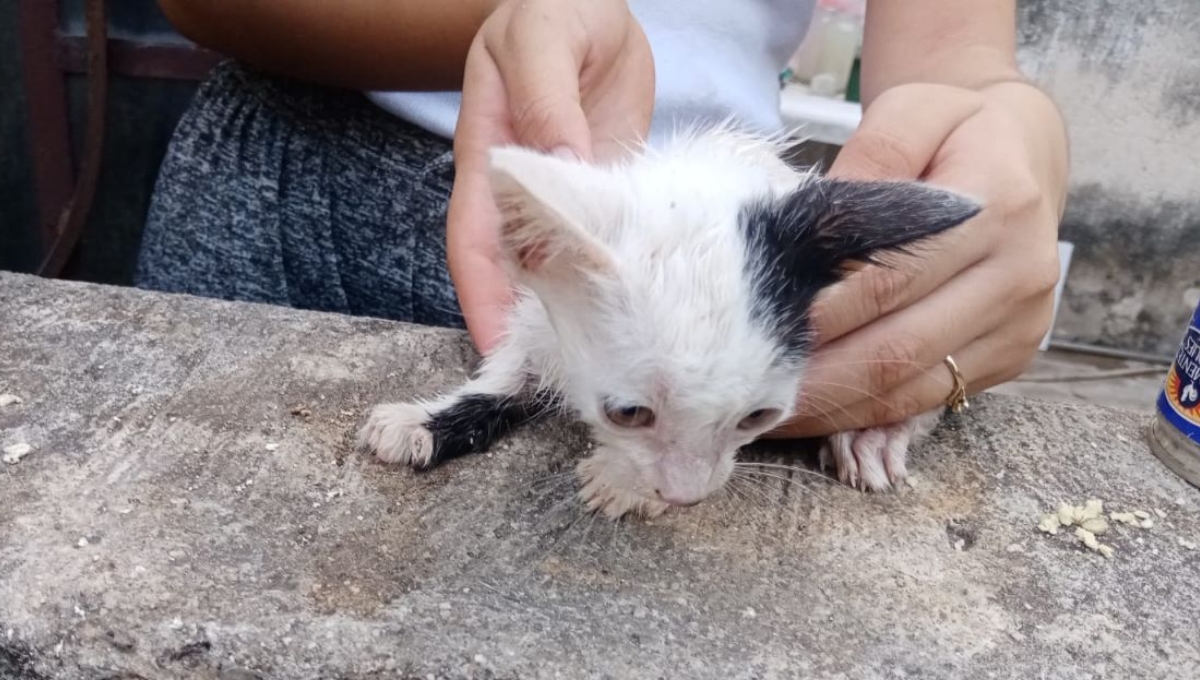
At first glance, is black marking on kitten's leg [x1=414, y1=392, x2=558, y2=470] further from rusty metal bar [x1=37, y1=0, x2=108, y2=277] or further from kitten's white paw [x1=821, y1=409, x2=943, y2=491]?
rusty metal bar [x1=37, y1=0, x2=108, y2=277]

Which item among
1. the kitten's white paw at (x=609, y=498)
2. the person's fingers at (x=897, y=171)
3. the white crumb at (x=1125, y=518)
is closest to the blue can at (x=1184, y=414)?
the white crumb at (x=1125, y=518)

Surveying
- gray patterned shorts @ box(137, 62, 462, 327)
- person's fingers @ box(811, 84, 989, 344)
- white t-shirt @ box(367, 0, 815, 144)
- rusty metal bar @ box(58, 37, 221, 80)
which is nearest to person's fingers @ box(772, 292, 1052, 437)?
person's fingers @ box(811, 84, 989, 344)

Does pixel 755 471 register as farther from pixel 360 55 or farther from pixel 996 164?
pixel 360 55

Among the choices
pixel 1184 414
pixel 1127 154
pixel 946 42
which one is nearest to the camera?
pixel 1184 414

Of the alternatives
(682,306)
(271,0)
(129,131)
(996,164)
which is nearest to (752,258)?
(682,306)

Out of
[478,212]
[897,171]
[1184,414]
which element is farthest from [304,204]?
[1184,414]

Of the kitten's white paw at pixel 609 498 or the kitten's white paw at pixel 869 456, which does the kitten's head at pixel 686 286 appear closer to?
the kitten's white paw at pixel 609 498

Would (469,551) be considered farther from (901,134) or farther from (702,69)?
(702,69)
